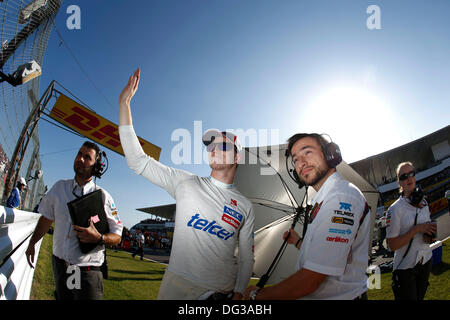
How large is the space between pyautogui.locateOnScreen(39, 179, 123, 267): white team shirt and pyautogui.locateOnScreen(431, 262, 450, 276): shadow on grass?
7738 mm

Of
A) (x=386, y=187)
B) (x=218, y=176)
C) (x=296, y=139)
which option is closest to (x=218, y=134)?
(x=218, y=176)

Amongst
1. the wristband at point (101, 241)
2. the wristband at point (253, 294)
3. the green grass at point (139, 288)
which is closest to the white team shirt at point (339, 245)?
the wristband at point (253, 294)

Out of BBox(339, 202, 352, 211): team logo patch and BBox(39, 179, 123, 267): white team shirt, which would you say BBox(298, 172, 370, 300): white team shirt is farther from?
BBox(39, 179, 123, 267): white team shirt

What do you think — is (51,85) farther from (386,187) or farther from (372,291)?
(386,187)

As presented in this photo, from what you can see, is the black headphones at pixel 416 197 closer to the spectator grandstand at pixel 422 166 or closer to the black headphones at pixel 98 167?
the black headphones at pixel 98 167

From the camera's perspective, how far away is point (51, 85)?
7.36 metres

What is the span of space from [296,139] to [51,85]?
9.25 meters

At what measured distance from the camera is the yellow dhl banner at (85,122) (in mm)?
7699

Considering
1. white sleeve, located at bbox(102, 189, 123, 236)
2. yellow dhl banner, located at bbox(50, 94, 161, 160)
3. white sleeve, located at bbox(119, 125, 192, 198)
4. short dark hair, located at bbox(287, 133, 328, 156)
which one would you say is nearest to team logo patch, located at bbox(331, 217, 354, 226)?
short dark hair, located at bbox(287, 133, 328, 156)

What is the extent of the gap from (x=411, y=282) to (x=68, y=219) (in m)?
4.14

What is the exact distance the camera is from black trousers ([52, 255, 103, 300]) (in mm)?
1866

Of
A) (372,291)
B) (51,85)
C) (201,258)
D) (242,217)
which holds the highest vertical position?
(51,85)

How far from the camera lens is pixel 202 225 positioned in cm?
160
